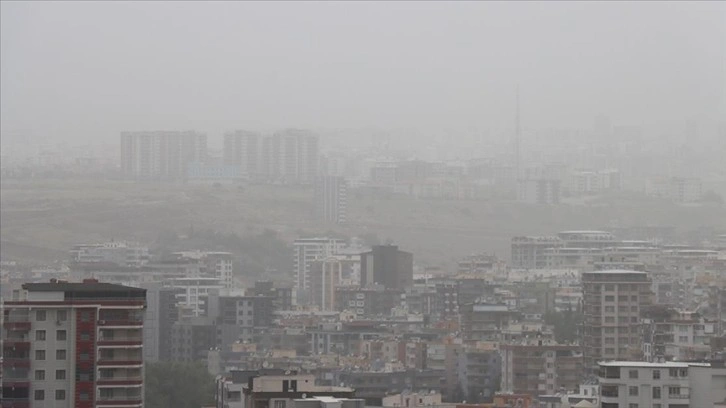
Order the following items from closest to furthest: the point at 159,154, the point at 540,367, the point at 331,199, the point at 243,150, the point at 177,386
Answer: the point at 177,386 < the point at 540,367 < the point at 331,199 < the point at 159,154 < the point at 243,150

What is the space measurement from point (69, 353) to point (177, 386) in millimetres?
12364

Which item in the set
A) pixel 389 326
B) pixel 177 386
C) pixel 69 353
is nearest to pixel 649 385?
pixel 69 353

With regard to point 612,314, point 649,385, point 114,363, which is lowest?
point 649,385

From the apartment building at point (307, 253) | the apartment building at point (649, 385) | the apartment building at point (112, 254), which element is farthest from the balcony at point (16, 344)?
the apartment building at point (307, 253)

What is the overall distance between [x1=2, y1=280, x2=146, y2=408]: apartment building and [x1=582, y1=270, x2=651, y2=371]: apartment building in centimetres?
1539

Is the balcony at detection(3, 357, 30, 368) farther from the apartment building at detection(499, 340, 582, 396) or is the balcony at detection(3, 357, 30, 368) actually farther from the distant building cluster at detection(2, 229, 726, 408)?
the apartment building at detection(499, 340, 582, 396)

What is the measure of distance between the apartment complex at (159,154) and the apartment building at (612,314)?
48.7m

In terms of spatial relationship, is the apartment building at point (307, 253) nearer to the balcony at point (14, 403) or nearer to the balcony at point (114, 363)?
the balcony at point (114, 363)

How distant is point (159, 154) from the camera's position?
284 feet

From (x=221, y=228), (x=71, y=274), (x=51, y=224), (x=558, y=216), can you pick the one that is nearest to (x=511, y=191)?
(x=558, y=216)

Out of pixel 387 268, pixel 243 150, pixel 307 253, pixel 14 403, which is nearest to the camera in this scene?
pixel 14 403

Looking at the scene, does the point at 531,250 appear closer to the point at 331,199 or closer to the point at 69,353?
the point at 331,199

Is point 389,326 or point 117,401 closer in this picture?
point 117,401

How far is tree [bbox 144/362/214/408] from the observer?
28.0 m
